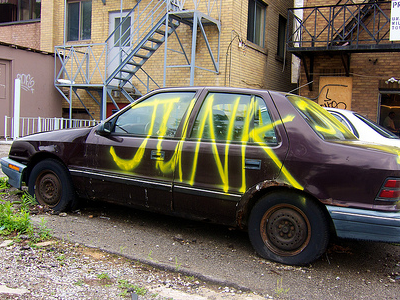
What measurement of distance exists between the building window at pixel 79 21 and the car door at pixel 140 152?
35.0ft

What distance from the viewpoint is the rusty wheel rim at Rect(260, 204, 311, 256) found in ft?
12.3

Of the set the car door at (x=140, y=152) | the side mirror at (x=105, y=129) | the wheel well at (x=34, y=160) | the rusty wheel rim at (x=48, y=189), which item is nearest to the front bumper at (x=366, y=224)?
the car door at (x=140, y=152)

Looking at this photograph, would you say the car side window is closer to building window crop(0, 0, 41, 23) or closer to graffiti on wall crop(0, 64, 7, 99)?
graffiti on wall crop(0, 64, 7, 99)

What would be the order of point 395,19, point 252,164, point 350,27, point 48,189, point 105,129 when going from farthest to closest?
point 350,27
point 395,19
point 48,189
point 105,129
point 252,164

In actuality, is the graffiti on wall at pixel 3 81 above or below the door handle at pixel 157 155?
above

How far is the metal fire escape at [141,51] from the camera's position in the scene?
11055mm

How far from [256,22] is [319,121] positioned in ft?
32.9

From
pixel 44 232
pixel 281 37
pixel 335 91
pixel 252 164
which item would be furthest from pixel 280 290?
pixel 281 37

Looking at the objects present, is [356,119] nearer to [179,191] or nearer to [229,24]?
[179,191]

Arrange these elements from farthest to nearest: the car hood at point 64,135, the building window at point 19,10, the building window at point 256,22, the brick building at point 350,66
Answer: the building window at point 19,10, the building window at point 256,22, the brick building at point 350,66, the car hood at point 64,135

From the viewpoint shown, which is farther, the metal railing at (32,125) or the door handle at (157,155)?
the metal railing at (32,125)

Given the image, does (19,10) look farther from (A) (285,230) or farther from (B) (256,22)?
(A) (285,230)

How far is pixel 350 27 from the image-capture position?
35.7 feet

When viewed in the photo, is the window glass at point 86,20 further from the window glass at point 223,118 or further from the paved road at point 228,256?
the window glass at point 223,118
